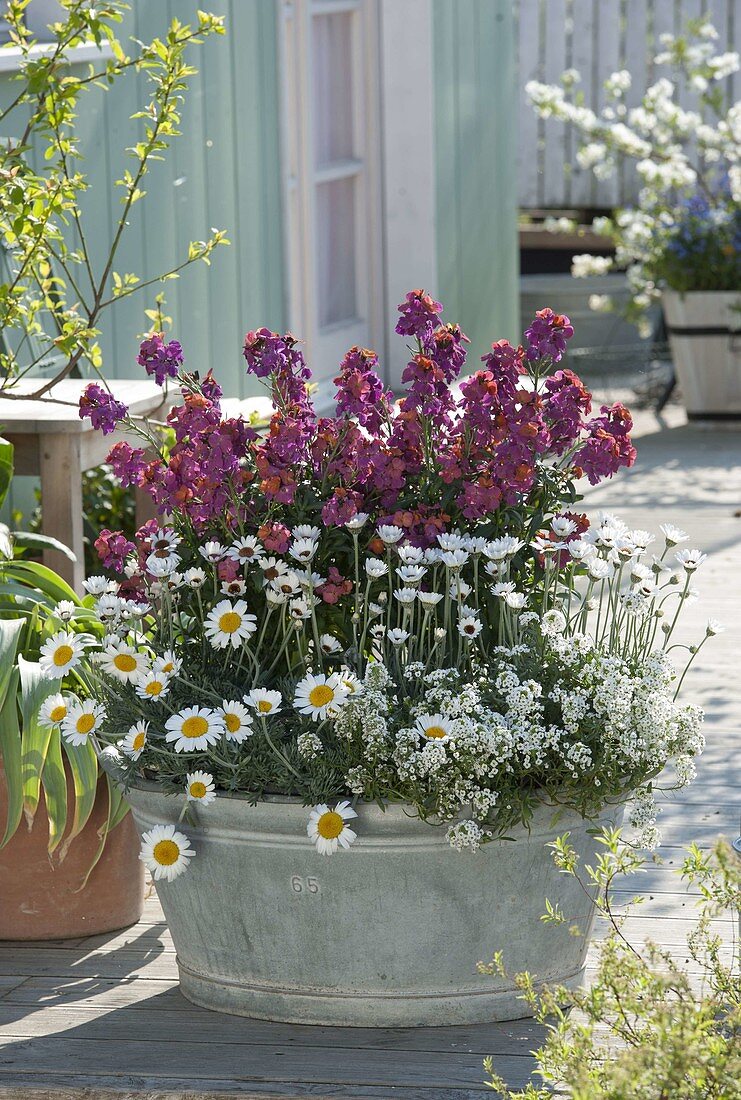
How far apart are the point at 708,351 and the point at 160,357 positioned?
573 centimetres

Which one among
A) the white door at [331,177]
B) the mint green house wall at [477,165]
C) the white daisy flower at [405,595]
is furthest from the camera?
the mint green house wall at [477,165]

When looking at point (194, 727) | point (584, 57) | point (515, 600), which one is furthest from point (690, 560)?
point (584, 57)

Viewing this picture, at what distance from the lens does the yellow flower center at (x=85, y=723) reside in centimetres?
240

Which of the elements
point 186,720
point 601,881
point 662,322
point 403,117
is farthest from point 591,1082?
point 662,322

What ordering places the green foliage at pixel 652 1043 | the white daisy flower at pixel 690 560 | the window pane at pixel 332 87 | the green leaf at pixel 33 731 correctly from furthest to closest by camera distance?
the window pane at pixel 332 87 < the green leaf at pixel 33 731 < the white daisy flower at pixel 690 560 < the green foliage at pixel 652 1043

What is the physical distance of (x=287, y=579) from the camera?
7.79 feet

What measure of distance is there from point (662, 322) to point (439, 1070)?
796 cm

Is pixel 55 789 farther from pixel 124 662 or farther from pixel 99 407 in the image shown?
pixel 99 407

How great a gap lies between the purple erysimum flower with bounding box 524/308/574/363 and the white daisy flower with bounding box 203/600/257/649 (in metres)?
0.57

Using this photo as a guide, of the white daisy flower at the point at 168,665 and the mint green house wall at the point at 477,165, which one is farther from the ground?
the mint green house wall at the point at 477,165

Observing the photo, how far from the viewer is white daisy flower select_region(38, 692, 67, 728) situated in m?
2.42

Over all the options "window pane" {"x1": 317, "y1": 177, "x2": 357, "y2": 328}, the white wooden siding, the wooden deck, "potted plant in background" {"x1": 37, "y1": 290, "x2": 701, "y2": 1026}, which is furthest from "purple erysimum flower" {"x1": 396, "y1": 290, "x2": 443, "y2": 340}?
the white wooden siding

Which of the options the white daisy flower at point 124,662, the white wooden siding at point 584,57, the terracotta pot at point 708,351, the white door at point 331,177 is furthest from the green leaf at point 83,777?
the white wooden siding at point 584,57

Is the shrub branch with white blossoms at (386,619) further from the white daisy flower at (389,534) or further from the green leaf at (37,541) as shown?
the green leaf at (37,541)
